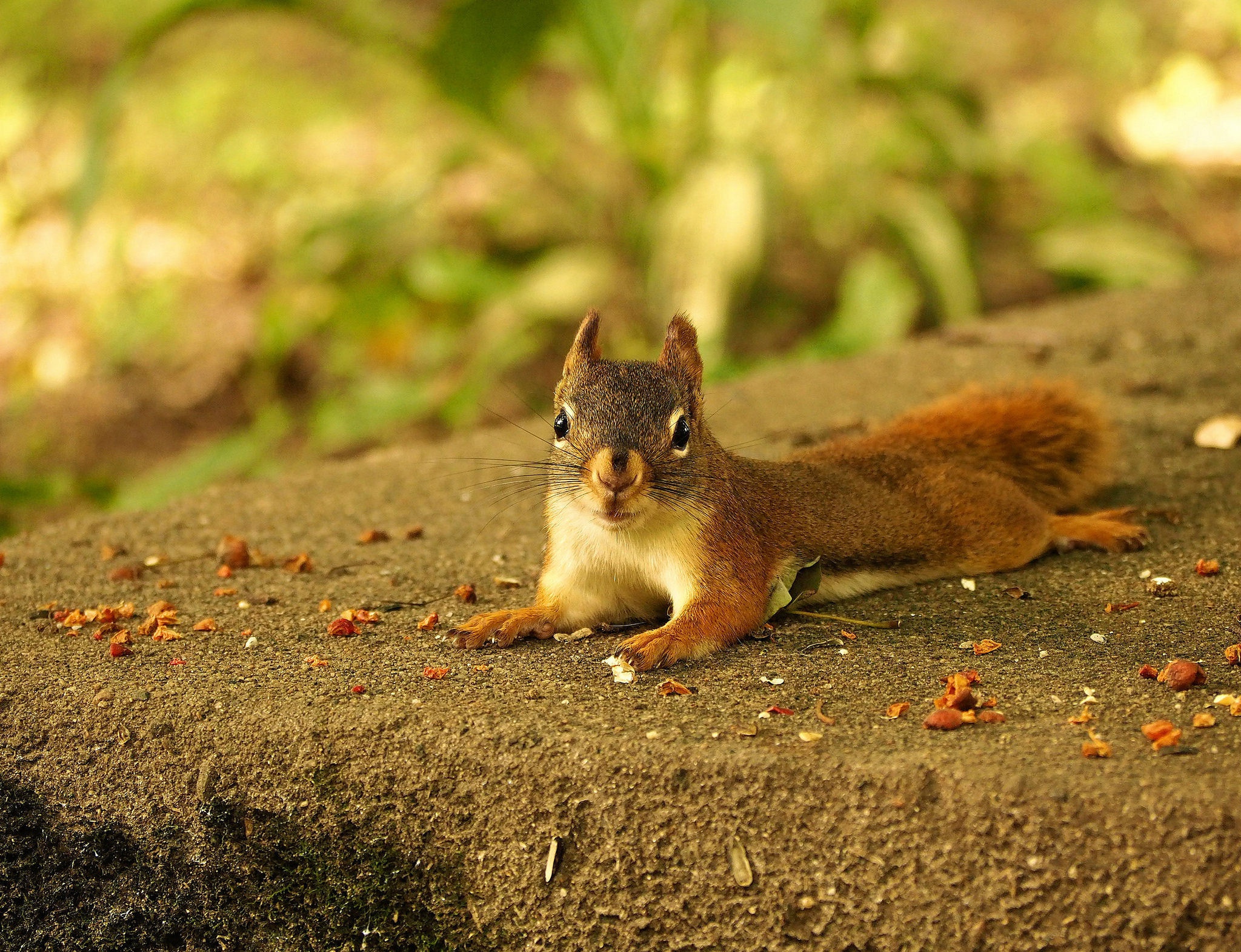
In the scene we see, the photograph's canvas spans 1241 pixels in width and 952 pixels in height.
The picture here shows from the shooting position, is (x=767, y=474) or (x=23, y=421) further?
(x=23, y=421)

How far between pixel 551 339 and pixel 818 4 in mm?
2331

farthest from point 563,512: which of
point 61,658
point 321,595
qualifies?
point 61,658

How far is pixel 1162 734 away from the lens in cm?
197

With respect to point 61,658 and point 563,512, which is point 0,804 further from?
point 563,512

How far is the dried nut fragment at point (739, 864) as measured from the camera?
1958 mm

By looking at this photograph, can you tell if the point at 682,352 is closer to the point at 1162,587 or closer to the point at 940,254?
the point at 1162,587

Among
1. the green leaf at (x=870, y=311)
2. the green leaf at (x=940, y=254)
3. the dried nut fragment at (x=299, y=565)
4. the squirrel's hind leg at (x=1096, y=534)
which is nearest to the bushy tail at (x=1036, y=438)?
the squirrel's hind leg at (x=1096, y=534)

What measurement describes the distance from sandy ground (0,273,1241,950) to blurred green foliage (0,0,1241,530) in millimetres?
2673

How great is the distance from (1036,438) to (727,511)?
1.11 meters

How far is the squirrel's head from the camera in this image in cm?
238

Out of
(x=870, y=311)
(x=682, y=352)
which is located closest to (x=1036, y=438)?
(x=682, y=352)

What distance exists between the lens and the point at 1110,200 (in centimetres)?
791

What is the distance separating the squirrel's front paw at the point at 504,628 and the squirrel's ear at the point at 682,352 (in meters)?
0.58

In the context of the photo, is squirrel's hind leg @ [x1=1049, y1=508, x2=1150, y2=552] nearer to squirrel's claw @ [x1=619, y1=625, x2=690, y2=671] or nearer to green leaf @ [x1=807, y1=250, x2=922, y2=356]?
squirrel's claw @ [x1=619, y1=625, x2=690, y2=671]
